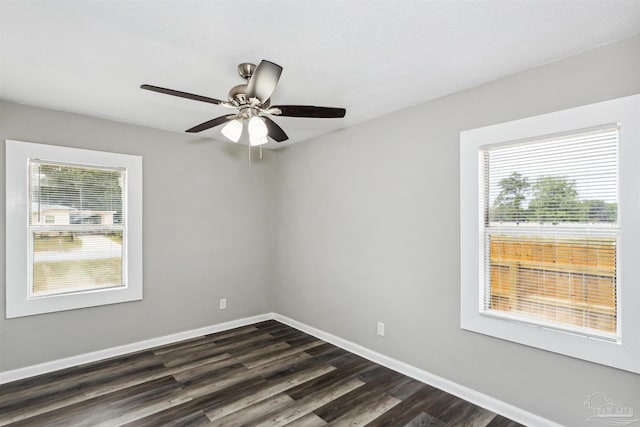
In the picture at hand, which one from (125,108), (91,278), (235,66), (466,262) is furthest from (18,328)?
(466,262)

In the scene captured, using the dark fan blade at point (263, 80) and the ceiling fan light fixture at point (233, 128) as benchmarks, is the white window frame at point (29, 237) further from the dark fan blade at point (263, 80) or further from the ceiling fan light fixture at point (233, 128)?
the dark fan blade at point (263, 80)

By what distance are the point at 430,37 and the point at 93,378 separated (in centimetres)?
375

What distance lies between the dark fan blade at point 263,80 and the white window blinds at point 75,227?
7.73ft

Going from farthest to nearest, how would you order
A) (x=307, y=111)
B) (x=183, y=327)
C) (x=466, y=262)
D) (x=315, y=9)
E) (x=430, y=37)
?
(x=183, y=327), (x=466, y=262), (x=307, y=111), (x=430, y=37), (x=315, y=9)

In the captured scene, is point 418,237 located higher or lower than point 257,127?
lower

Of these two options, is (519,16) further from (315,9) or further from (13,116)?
(13,116)

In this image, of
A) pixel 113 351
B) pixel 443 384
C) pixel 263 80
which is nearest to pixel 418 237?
pixel 443 384

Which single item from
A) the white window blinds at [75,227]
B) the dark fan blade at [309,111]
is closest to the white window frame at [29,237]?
the white window blinds at [75,227]

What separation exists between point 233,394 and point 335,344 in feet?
4.49

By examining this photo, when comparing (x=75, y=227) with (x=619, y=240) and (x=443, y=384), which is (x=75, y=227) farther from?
(x=619, y=240)

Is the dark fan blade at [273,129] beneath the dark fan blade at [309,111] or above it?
beneath

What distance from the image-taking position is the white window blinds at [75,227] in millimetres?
3094

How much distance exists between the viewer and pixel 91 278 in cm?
339

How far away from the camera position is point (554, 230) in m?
2.27
